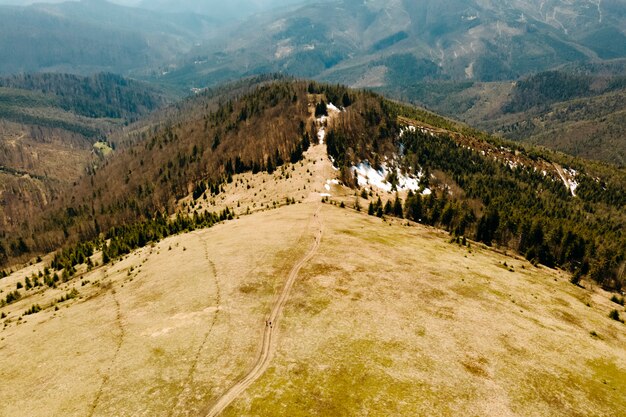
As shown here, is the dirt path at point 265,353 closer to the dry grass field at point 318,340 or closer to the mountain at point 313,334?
the mountain at point 313,334

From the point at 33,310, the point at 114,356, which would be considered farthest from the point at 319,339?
the point at 33,310

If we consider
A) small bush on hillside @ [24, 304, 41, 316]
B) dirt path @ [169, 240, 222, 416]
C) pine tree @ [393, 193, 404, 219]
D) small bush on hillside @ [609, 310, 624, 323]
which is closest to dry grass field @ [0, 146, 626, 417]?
dirt path @ [169, 240, 222, 416]

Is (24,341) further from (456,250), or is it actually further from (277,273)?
(456,250)

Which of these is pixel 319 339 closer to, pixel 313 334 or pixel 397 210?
pixel 313 334

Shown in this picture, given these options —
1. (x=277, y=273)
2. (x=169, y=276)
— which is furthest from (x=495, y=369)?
(x=169, y=276)

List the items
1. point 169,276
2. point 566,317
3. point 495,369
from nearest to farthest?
point 495,369
point 566,317
point 169,276

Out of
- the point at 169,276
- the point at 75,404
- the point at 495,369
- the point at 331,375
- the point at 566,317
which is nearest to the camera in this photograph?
the point at 75,404
